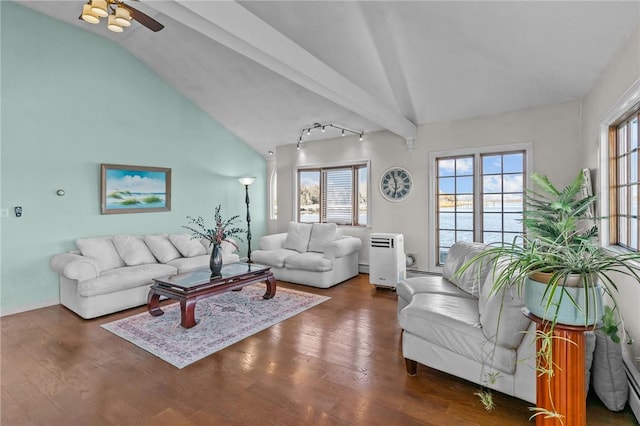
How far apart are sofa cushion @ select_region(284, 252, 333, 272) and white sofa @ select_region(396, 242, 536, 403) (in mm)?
2225

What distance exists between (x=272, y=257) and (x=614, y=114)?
447 centimetres

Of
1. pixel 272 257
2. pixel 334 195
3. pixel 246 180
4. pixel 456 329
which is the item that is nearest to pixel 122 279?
pixel 272 257

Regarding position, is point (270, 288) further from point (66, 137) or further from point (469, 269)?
point (66, 137)

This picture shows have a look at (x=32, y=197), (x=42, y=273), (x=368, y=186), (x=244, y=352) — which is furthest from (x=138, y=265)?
(x=368, y=186)

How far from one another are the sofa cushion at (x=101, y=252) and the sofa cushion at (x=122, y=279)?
176 mm

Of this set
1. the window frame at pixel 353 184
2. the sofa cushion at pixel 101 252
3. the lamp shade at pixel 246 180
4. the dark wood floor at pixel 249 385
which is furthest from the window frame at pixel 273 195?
the dark wood floor at pixel 249 385

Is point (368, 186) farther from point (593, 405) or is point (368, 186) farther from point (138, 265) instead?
point (593, 405)

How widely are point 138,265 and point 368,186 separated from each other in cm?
385

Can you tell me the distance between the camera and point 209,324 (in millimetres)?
3520

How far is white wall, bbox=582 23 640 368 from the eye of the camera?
2.22m

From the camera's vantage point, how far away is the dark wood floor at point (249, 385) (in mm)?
2035

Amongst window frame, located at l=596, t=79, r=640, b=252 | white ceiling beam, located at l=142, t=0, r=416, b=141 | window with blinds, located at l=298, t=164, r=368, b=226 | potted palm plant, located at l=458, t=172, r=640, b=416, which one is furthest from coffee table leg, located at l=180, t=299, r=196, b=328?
window frame, located at l=596, t=79, r=640, b=252

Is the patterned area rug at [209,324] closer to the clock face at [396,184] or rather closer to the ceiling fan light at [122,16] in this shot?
the clock face at [396,184]

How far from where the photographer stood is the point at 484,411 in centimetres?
207
